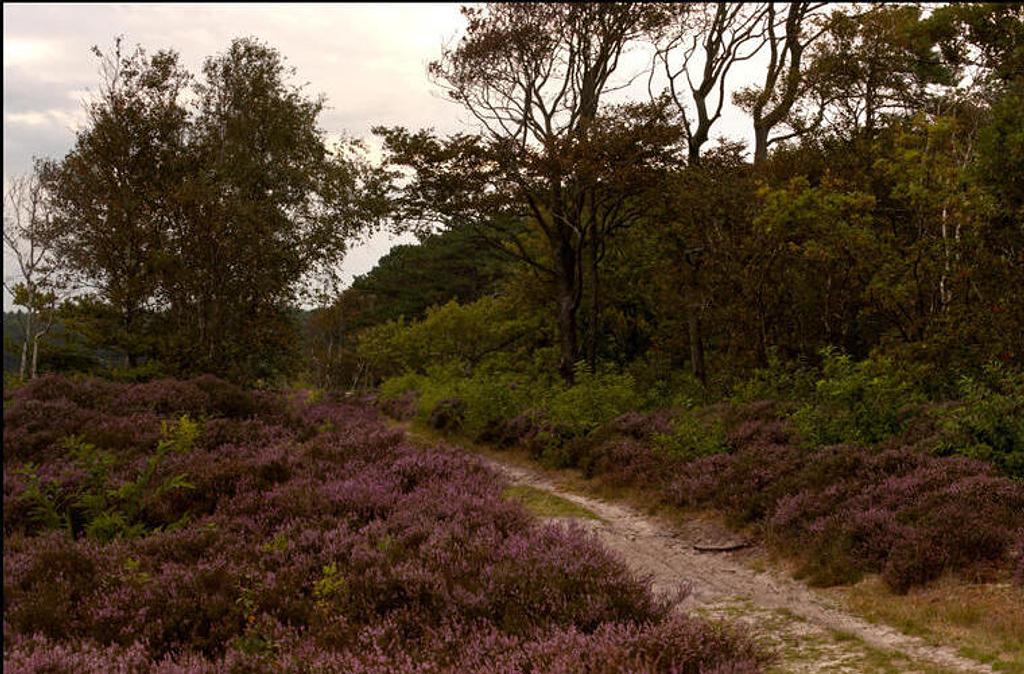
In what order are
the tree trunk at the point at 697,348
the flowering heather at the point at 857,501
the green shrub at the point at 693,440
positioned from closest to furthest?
the flowering heather at the point at 857,501
the green shrub at the point at 693,440
the tree trunk at the point at 697,348

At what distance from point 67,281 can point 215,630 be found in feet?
71.0

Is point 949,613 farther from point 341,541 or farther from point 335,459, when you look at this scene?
point 335,459

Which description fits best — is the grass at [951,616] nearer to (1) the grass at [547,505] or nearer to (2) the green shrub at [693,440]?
(1) the grass at [547,505]

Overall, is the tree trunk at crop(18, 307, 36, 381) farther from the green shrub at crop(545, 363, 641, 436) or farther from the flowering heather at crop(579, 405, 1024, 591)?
the flowering heather at crop(579, 405, 1024, 591)

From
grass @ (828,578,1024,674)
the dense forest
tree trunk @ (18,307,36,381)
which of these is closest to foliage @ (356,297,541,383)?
the dense forest

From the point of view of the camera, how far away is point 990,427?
9.80 m

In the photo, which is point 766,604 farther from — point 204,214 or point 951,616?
point 204,214

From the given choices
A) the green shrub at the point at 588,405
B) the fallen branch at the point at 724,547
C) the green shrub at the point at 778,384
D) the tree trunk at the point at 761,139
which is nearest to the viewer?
the fallen branch at the point at 724,547

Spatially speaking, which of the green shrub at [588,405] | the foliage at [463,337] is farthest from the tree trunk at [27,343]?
the green shrub at [588,405]

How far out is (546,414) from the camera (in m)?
19.0

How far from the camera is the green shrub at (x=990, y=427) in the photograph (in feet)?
30.8

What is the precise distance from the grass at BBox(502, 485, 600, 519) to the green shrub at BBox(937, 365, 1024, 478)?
5.56m

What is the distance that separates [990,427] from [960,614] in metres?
4.03

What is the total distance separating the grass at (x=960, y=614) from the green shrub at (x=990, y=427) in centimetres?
258
